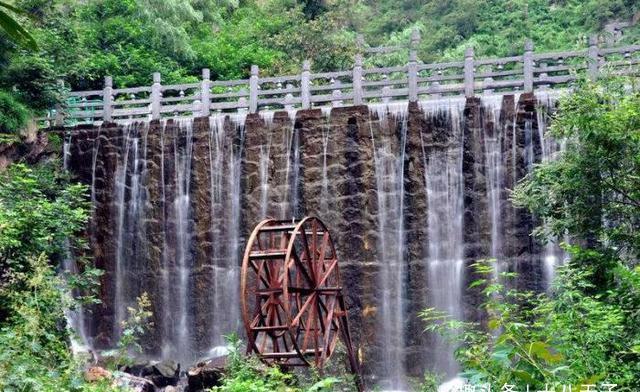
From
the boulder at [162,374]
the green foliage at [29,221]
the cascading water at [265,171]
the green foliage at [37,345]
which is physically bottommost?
the boulder at [162,374]

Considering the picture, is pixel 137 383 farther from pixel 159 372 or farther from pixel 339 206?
pixel 339 206

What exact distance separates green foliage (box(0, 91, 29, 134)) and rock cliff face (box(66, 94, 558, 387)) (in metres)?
1.48

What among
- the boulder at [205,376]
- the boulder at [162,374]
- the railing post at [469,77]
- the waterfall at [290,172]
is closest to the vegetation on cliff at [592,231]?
the boulder at [205,376]

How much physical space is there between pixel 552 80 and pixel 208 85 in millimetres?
7577

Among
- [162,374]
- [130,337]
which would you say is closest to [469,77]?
[162,374]

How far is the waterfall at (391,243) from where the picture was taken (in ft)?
61.7

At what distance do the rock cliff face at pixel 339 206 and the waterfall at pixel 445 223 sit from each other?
2 centimetres

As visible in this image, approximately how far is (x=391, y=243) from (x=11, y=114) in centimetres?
871

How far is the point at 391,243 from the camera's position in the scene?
19.3 meters

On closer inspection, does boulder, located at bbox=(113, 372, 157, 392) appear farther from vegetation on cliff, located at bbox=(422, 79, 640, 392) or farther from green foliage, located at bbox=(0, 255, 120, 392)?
vegetation on cliff, located at bbox=(422, 79, 640, 392)

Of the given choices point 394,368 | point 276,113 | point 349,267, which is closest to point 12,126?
point 276,113

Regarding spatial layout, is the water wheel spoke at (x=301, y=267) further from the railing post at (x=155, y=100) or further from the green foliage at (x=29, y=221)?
the railing post at (x=155, y=100)

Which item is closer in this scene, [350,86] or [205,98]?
[350,86]

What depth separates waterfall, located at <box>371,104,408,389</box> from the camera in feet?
61.7
